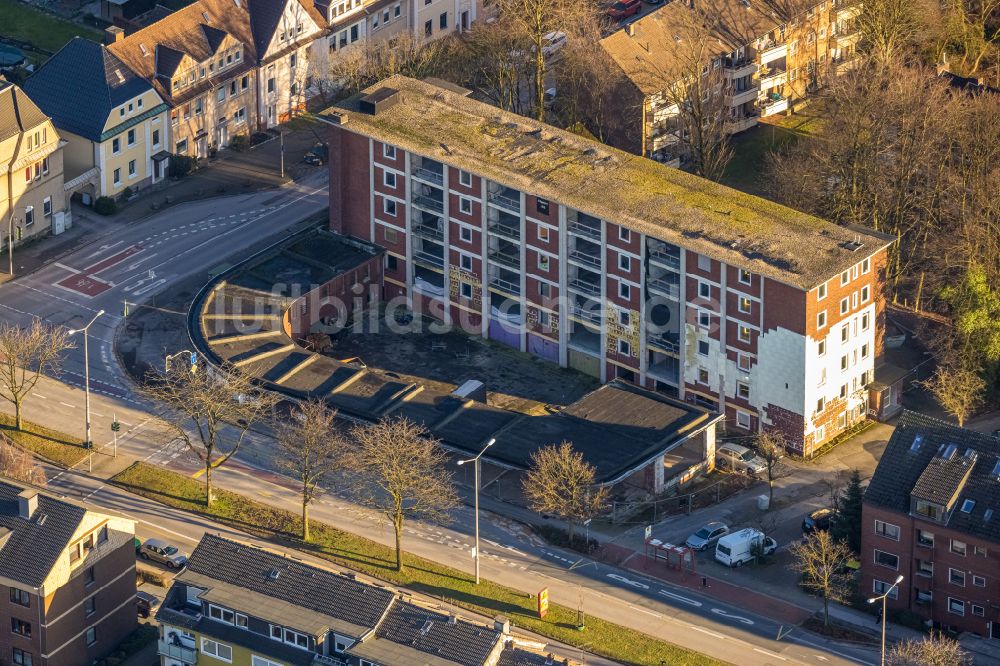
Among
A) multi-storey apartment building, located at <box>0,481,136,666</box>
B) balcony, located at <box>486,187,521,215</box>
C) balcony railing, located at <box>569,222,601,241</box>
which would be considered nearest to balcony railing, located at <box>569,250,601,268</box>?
balcony railing, located at <box>569,222,601,241</box>

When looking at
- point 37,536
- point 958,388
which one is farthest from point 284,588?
point 958,388

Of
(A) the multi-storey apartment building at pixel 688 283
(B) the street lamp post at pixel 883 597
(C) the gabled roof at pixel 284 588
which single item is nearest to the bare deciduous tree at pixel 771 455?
(A) the multi-storey apartment building at pixel 688 283

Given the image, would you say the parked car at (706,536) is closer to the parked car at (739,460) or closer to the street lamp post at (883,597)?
the parked car at (739,460)

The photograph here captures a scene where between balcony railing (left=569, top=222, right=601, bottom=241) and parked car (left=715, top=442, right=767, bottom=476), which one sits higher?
balcony railing (left=569, top=222, right=601, bottom=241)

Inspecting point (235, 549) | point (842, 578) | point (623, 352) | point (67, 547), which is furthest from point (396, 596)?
point (623, 352)

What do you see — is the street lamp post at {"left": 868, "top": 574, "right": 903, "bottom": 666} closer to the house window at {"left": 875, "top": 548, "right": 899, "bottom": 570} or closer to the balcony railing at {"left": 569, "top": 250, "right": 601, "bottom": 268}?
the house window at {"left": 875, "top": 548, "right": 899, "bottom": 570}

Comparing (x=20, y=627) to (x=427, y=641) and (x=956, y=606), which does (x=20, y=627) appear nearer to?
(x=427, y=641)
